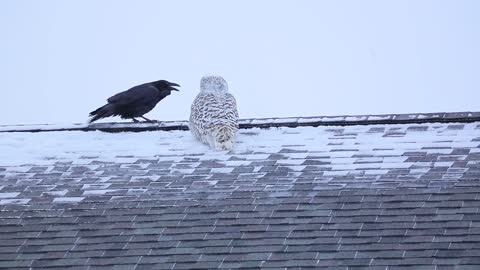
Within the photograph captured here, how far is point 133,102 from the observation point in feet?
53.6

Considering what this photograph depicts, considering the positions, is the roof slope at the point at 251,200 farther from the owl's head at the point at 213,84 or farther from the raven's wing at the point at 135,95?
the raven's wing at the point at 135,95

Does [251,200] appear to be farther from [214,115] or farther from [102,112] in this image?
[102,112]

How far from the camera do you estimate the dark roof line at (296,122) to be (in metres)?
14.0

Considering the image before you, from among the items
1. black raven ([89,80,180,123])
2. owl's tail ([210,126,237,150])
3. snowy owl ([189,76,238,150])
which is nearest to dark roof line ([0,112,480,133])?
snowy owl ([189,76,238,150])

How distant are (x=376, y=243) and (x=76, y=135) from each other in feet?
16.4

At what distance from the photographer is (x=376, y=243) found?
10852mm

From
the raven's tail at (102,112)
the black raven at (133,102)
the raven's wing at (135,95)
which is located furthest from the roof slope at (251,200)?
the raven's wing at (135,95)

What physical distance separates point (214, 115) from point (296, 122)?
88cm

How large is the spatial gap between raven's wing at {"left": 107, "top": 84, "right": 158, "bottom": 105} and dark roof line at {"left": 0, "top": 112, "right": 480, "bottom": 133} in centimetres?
88

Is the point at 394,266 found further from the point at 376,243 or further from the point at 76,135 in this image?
the point at 76,135

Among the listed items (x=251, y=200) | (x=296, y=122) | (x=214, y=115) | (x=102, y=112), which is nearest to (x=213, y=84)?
(x=214, y=115)

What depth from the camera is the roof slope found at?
428 inches

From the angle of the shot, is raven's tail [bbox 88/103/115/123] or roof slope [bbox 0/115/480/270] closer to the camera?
roof slope [bbox 0/115/480/270]

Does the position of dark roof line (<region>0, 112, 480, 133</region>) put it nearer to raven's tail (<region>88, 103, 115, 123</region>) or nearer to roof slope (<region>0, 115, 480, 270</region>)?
roof slope (<region>0, 115, 480, 270</region>)
